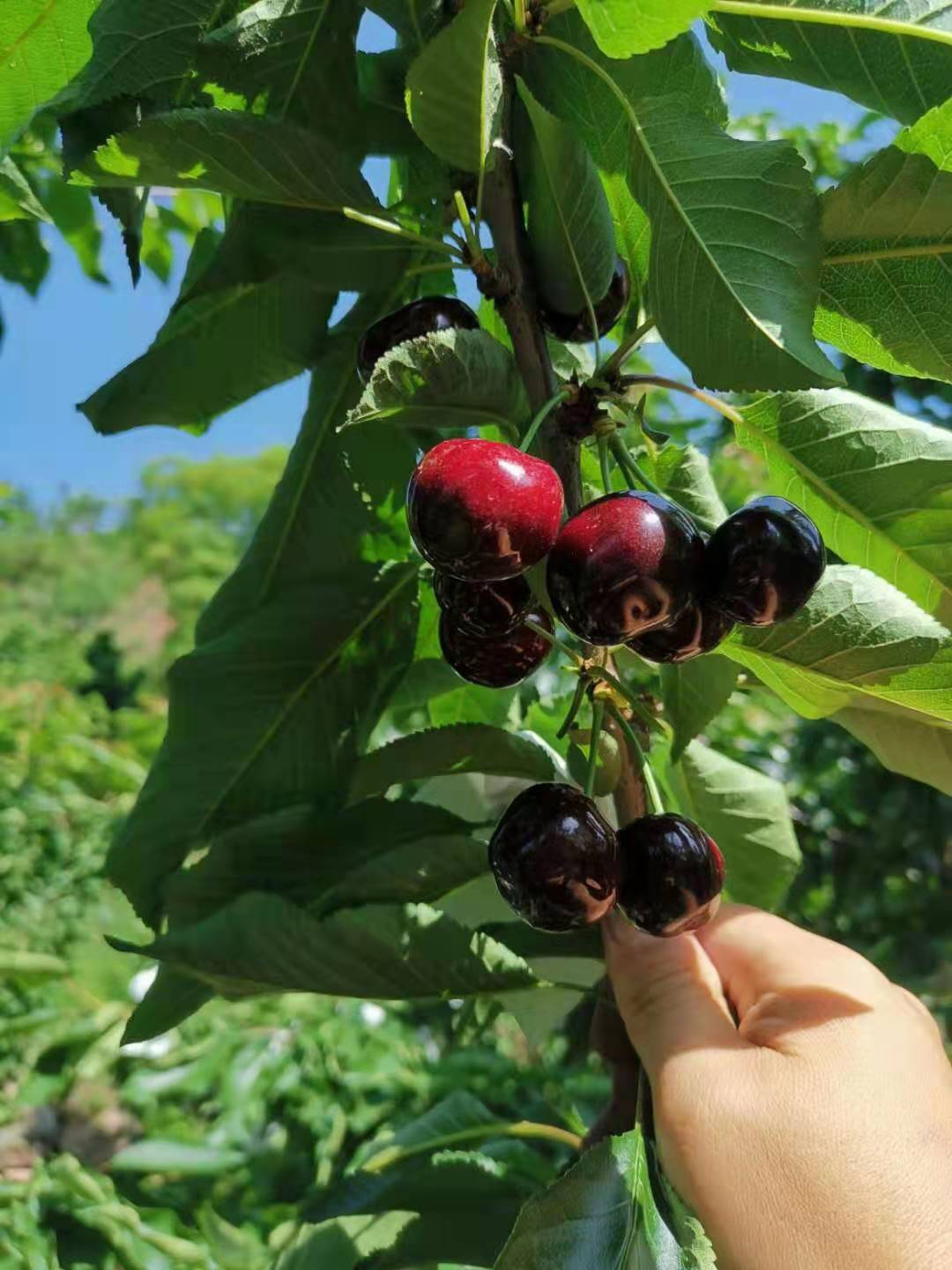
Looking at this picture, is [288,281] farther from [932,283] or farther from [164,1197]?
[164,1197]

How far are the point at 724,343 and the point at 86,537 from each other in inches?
1098

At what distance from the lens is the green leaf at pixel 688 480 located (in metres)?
1.01

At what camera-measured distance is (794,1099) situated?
88cm

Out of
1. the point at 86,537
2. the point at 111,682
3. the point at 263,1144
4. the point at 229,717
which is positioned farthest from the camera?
the point at 86,537

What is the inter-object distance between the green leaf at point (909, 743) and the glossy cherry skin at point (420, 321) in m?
0.51

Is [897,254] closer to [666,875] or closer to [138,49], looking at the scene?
[666,875]

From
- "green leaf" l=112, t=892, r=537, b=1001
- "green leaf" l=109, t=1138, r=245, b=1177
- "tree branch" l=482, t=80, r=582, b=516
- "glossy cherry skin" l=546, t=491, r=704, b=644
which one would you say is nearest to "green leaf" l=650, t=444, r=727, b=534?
"tree branch" l=482, t=80, r=582, b=516

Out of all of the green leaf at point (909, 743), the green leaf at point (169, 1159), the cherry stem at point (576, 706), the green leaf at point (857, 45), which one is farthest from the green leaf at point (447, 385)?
the green leaf at point (169, 1159)

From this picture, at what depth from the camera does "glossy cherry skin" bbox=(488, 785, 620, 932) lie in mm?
858

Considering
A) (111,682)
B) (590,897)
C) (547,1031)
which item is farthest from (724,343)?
(111,682)

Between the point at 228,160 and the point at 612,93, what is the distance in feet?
1.06

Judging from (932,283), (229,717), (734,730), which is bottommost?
(734,730)

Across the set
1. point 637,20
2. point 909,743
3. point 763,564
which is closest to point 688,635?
point 763,564

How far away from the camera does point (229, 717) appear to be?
1152mm
